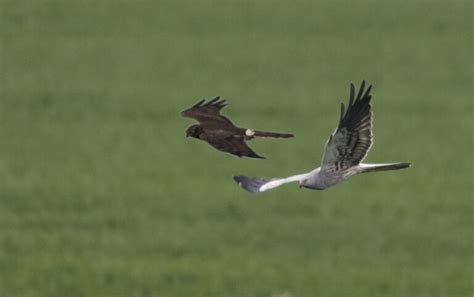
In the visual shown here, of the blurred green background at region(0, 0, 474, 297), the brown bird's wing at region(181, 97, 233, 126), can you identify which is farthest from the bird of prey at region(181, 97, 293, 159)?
the blurred green background at region(0, 0, 474, 297)

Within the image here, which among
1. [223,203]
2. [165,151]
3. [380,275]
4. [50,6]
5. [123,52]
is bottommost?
[380,275]

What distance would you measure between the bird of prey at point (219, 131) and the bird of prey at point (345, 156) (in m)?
0.14

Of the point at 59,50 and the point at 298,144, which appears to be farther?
the point at 59,50

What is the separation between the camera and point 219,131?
3.32 metres

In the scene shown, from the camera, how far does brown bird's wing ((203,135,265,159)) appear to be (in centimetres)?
309

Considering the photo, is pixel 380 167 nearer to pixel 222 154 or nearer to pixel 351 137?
pixel 351 137

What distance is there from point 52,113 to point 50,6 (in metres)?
10.6

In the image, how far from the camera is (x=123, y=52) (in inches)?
1507

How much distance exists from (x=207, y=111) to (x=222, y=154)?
58.2ft

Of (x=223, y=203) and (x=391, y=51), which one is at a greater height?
(x=391, y=51)

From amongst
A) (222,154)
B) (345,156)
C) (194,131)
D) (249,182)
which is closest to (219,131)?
(194,131)

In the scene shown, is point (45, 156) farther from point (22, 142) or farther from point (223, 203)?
point (223, 203)

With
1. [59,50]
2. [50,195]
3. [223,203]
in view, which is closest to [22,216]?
[50,195]

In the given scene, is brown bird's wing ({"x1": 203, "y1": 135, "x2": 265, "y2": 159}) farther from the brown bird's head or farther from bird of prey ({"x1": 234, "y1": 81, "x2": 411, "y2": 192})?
bird of prey ({"x1": 234, "y1": 81, "x2": 411, "y2": 192})
